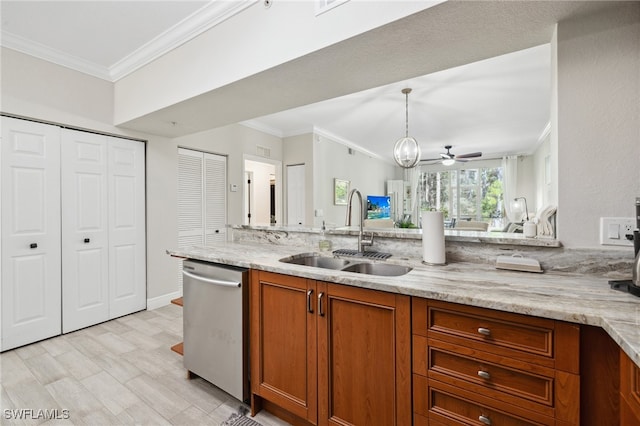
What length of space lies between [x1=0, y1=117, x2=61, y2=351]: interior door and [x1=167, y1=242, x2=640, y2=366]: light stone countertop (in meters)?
2.33

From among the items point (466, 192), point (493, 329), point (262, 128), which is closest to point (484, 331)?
point (493, 329)

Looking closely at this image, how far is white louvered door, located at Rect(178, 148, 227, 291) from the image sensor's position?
3785 millimetres

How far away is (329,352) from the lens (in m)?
1.40

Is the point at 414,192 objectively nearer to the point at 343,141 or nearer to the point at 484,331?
the point at 343,141

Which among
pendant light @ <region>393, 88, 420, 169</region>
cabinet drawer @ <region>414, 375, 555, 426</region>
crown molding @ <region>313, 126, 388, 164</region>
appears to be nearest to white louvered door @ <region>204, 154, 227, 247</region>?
crown molding @ <region>313, 126, 388, 164</region>

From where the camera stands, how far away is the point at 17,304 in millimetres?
2480

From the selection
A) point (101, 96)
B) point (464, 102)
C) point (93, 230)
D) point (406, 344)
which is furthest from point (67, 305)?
point (464, 102)

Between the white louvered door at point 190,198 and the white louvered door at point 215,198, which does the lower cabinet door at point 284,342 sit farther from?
the white louvered door at point 215,198

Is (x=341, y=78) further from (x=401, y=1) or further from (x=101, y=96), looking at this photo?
→ (x=101, y=96)

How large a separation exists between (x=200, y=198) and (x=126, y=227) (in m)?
1.01

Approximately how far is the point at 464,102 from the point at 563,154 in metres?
2.98

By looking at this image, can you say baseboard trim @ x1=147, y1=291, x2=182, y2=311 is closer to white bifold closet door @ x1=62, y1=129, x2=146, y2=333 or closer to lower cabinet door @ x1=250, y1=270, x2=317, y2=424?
white bifold closet door @ x1=62, y1=129, x2=146, y2=333

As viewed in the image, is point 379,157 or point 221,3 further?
point 379,157

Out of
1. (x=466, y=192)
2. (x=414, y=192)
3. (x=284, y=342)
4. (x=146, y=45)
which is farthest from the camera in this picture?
(x=414, y=192)
